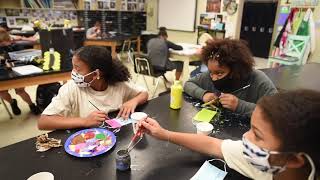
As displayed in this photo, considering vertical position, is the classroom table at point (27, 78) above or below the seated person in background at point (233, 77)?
below

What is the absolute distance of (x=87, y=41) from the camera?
5.48 m

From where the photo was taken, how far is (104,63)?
157 cm

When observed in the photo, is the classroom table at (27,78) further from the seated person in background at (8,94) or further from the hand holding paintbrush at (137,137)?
the hand holding paintbrush at (137,137)

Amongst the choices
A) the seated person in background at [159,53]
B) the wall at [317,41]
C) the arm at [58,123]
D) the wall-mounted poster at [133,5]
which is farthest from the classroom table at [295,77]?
the wall-mounted poster at [133,5]

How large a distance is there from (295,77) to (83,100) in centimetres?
212

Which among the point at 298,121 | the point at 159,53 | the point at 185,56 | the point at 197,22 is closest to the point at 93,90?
the point at 298,121

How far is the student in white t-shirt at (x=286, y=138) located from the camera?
715 mm

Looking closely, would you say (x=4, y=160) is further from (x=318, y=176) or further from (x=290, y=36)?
(x=290, y=36)

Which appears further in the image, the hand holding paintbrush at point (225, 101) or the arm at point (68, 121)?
the hand holding paintbrush at point (225, 101)

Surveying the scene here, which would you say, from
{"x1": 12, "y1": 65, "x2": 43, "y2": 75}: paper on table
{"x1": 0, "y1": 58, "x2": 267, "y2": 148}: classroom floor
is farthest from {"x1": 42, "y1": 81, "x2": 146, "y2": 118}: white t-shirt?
{"x1": 0, "y1": 58, "x2": 267, "y2": 148}: classroom floor

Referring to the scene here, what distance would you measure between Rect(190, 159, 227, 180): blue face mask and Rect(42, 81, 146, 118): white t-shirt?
2.47ft

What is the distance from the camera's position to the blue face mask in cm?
96

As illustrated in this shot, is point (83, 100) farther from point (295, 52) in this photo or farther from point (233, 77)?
point (295, 52)

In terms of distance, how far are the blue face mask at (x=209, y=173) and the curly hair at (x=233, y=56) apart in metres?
0.77
